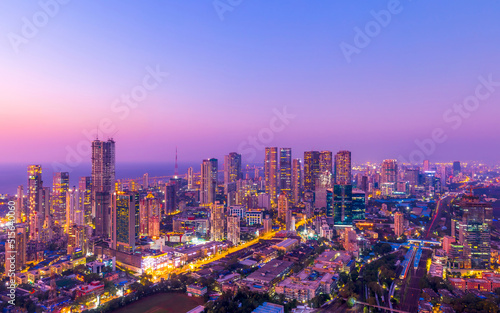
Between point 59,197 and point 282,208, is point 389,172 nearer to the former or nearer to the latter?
point 282,208

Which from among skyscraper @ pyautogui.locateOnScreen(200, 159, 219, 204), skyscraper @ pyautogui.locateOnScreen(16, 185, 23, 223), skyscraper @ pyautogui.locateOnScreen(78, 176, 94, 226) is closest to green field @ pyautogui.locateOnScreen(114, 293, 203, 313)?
skyscraper @ pyautogui.locateOnScreen(78, 176, 94, 226)

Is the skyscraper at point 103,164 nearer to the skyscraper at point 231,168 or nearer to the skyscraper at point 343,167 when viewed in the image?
the skyscraper at point 231,168

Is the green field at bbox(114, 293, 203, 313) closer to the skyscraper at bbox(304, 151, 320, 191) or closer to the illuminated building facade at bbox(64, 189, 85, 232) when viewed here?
the illuminated building facade at bbox(64, 189, 85, 232)

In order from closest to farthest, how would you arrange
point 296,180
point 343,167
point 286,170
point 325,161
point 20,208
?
point 20,208
point 343,167
point 296,180
point 325,161
point 286,170

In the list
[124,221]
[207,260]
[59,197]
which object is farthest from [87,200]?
[207,260]

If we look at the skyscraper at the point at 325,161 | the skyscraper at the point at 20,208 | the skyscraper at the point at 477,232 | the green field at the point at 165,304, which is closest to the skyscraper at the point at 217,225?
the green field at the point at 165,304
